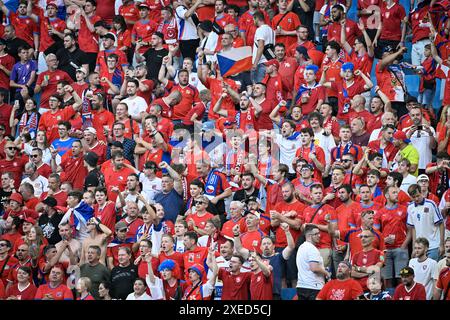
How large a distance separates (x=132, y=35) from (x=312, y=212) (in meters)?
5.75

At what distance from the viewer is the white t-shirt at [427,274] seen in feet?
Answer: 54.3

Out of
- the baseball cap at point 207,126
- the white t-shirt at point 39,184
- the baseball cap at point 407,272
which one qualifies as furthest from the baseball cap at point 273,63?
the baseball cap at point 407,272

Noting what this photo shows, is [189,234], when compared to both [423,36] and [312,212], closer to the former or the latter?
[312,212]

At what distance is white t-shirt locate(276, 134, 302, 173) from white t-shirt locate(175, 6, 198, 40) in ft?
10.7

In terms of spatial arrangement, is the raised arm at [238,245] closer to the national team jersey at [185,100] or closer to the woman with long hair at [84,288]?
the woman with long hair at [84,288]

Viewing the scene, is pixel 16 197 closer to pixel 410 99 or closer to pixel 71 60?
pixel 71 60

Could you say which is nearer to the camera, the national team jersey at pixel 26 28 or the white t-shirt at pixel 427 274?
the white t-shirt at pixel 427 274

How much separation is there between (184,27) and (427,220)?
19.6 feet

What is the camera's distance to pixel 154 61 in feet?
69.2

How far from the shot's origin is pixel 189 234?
17328 mm

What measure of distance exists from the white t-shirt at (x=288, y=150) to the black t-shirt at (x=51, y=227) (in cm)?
310

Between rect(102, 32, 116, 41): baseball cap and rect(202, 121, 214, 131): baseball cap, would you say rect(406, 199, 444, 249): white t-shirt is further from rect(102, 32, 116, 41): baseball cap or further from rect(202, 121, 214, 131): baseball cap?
rect(102, 32, 116, 41): baseball cap
